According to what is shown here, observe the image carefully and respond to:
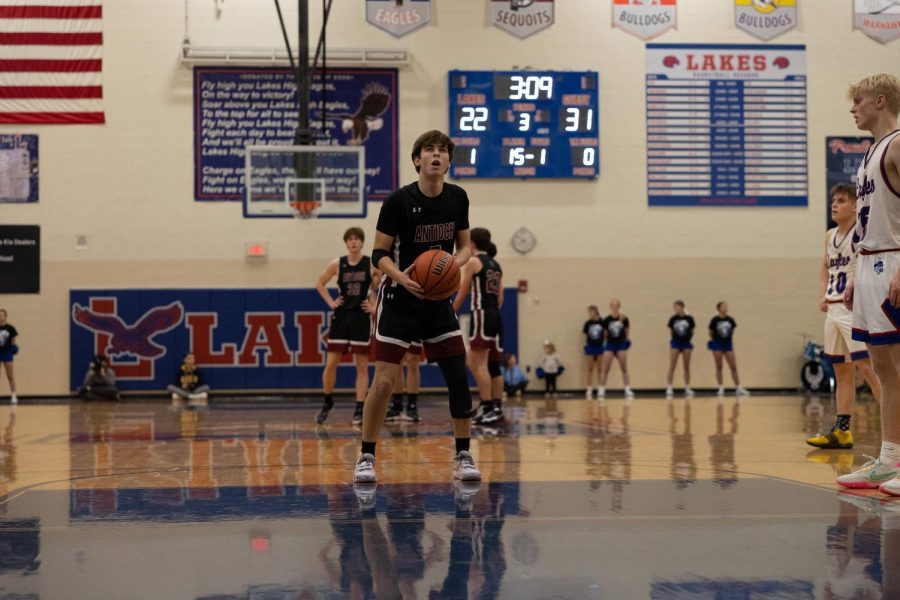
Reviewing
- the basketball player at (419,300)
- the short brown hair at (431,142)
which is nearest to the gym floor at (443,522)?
the basketball player at (419,300)

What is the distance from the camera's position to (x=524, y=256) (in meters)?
17.6

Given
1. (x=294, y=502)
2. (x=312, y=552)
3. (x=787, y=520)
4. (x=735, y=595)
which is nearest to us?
(x=735, y=595)

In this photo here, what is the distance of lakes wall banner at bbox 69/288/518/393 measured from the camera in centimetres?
1714

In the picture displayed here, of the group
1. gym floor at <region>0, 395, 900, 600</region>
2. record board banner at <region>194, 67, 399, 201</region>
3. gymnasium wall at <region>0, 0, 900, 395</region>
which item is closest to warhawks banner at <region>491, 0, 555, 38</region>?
gymnasium wall at <region>0, 0, 900, 395</region>

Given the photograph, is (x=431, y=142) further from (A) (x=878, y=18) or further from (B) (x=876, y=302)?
(A) (x=878, y=18)

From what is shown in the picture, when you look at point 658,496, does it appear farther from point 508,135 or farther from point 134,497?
point 508,135

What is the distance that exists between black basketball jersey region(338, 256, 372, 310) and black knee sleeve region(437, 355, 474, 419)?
4.43 meters

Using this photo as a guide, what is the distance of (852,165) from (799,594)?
16762 millimetres

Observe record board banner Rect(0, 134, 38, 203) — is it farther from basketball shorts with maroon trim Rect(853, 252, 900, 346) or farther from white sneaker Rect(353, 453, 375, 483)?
basketball shorts with maroon trim Rect(853, 252, 900, 346)

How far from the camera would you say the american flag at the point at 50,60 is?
1692 centimetres

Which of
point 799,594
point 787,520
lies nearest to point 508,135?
point 787,520

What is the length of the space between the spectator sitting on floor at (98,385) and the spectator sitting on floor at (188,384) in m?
0.93

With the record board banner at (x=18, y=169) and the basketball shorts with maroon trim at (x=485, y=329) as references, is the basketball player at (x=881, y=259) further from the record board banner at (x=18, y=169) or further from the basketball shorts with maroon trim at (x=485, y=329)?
the record board banner at (x=18, y=169)

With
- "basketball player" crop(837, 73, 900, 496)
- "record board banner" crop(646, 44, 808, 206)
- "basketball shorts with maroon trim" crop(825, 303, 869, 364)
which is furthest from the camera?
"record board banner" crop(646, 44, 808, 206)
